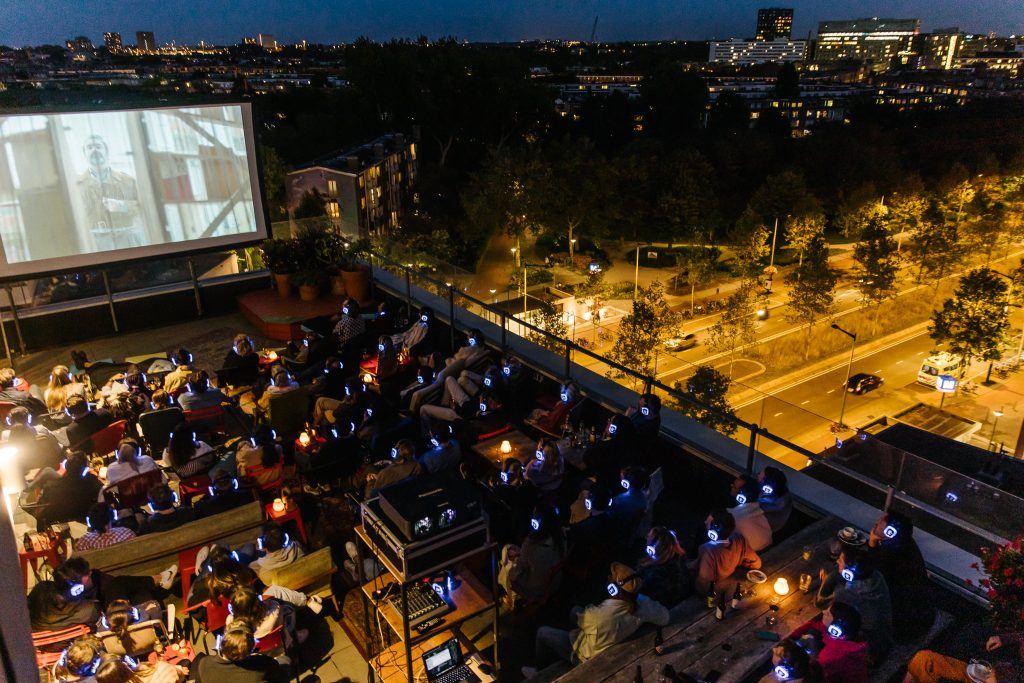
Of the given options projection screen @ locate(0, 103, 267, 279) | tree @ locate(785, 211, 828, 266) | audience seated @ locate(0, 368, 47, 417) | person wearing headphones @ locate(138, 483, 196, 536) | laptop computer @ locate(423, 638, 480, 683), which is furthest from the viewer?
tree @ locate(785, 211, 828, 266)

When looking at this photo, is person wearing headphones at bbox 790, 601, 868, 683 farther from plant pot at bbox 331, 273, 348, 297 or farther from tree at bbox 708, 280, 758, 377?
tree at bbox 708, 280, 758, 377

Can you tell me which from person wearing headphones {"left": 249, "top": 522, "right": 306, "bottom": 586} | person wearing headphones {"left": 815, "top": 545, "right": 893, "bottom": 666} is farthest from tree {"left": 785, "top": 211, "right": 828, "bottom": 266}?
person wearing headphones {"left": 249, "top": 522, "right": 306, "bottom": 586}

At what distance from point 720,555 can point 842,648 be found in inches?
35.2

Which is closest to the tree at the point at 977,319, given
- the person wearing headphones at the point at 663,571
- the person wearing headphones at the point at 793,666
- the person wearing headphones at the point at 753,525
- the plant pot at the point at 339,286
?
the plant pot at the point at 339,286

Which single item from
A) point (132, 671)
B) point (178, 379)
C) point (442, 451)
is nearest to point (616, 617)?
point (442, 451)

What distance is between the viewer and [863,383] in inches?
1221

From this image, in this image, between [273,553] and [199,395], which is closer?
[273,553]

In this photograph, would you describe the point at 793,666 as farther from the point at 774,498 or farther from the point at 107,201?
the point at 107,201

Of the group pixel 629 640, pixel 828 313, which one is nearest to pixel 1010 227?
pixel 828 313

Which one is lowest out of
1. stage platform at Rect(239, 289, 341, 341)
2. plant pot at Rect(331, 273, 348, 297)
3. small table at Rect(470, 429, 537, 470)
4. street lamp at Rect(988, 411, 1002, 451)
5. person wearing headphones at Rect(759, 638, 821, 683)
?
street lamp at Rect(988, 411, 1002, 451)

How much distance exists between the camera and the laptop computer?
13.2 feet

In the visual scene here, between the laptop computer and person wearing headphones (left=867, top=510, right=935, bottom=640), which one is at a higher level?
person wearing headphones (left=867, top=510, right=935, bottom=640)

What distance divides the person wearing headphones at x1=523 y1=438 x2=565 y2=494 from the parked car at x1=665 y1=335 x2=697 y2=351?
26.6 meters

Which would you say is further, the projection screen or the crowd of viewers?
the projection screen
